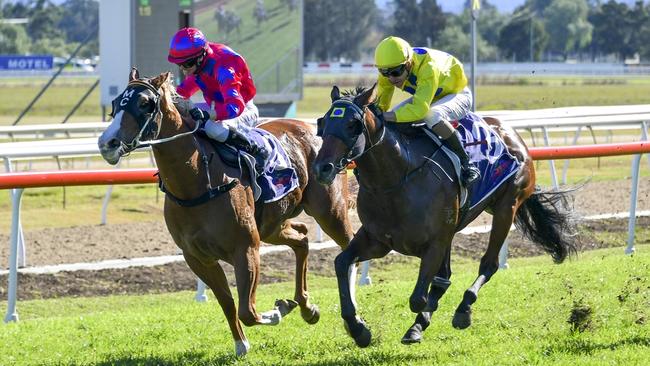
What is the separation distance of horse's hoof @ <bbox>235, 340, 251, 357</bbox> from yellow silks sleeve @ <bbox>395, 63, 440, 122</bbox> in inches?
56.2

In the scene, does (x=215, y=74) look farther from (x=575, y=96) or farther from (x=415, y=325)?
(x=575, y=96)

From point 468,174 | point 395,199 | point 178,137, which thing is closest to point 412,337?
point 395,199

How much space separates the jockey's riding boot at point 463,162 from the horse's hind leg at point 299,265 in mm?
1189

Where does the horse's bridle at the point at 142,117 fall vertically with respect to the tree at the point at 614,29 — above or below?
below

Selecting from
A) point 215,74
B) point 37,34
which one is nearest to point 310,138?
point 215,74

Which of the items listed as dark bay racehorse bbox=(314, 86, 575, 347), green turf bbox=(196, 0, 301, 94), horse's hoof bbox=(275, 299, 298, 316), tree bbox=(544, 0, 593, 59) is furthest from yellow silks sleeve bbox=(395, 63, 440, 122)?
tree bbox=(544, 0, 593, 59)

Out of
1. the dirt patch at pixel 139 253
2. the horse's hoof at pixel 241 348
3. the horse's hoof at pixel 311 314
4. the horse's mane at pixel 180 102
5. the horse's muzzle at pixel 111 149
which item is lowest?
the dirt patch at pixel 139 253

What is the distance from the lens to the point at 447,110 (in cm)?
643

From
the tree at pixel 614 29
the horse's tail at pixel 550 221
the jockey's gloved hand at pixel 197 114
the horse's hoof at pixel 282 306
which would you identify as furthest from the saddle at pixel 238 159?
the tree at pixel 614 29

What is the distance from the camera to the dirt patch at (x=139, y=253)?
29.2ft

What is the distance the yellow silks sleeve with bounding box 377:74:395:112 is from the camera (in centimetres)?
625

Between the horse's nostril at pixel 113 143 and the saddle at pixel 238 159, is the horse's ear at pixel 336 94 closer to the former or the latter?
the saddle at pixel 238 159

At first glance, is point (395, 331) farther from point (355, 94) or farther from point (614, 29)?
point (614, 29)

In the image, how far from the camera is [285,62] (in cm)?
2014
